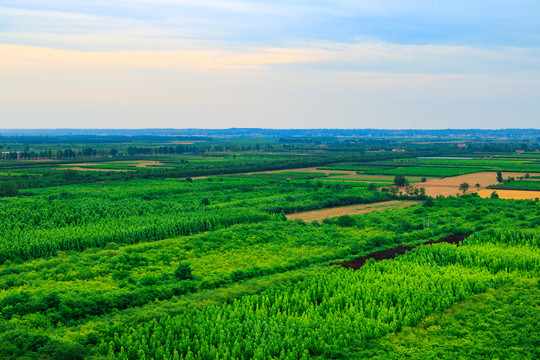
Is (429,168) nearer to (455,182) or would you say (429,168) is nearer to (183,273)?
(455,182)

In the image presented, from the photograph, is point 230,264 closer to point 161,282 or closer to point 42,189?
point 161,282

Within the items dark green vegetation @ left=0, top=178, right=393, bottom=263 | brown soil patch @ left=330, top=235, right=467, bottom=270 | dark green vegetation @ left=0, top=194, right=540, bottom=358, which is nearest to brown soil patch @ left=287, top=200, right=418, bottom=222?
dark green vegetation @ left=0, top=178, right=393, bottom=263

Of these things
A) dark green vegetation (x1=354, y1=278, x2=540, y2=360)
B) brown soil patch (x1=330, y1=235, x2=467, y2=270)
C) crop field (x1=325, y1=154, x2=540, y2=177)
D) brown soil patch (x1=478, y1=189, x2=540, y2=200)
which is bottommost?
dark green vegetation (x1=354, y1=278, x2=540, y2=360)

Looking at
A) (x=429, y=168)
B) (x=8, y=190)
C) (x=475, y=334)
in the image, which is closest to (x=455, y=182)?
Answer: (x=429, y=168)

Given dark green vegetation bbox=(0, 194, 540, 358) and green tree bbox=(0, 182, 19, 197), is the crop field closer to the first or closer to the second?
dark green vegetation bbox=(0, 194, 540, 358)

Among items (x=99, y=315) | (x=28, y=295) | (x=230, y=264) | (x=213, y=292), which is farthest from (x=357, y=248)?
(x=28, y=295)

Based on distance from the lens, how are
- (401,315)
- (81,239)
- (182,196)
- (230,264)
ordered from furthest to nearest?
1. (182,196)
2. (81,239)
3. (230,264)
4. (401,315)

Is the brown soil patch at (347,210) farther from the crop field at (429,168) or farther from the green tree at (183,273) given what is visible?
the crop field at (429,168)
